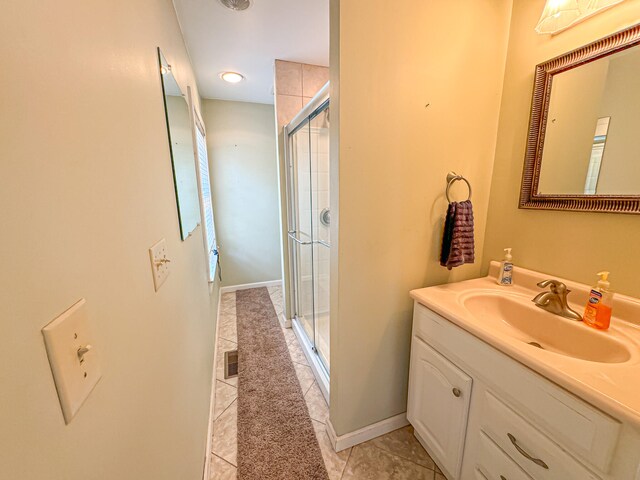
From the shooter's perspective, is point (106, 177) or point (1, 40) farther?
point (106, 177)

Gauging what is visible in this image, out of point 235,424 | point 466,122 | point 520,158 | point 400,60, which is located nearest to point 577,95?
point 520,158

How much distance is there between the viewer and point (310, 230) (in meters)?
2.23

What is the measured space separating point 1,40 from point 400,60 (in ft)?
4.04

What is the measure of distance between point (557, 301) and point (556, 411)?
50 cm

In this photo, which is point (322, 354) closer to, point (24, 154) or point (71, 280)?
point (71, 280)

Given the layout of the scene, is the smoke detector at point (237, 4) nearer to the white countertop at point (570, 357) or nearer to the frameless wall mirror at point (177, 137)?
the frameless wall mirror at point (177, 137)

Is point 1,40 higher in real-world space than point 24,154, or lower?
higher

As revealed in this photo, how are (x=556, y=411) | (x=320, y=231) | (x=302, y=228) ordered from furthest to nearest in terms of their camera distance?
(x=302, y=228), (x=320, y=231), (x=556, y=411)

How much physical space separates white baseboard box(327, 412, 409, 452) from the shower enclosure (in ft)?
1.14

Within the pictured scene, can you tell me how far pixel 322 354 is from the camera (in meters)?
1.99

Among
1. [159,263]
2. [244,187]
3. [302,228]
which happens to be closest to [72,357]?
[159,263]

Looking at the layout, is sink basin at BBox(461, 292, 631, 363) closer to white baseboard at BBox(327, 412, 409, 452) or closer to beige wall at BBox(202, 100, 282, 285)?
white baseboard at BBox(327, 412, 409, 452)

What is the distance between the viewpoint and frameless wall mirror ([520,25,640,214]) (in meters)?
0.93

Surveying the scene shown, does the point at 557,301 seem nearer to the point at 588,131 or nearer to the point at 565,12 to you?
the point at 588,131
